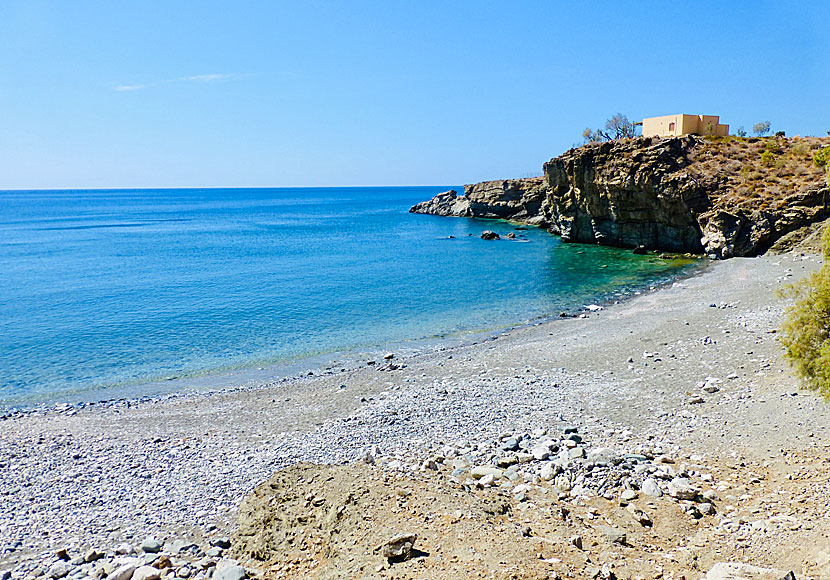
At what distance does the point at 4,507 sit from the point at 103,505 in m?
2.46

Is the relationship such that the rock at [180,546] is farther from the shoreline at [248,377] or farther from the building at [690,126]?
the building at [690,126]

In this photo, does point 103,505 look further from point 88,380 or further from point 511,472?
point 88,380

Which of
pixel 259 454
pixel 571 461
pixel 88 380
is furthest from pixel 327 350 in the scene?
pixel 571 461

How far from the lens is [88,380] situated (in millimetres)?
24219

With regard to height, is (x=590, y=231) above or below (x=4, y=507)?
above

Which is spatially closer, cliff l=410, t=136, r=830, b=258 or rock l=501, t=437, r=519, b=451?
rock l=501, t=437, r=519, b=451

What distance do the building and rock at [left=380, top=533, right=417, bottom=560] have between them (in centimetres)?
7173

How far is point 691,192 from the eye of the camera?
55.2 meters

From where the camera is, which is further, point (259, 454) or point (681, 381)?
point (681, 381)

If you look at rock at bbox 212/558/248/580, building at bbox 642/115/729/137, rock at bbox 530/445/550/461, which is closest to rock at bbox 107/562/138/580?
rock at bbox 212/558/248/580

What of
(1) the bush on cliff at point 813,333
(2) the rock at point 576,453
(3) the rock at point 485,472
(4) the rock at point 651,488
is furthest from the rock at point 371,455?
(1) the bush on cliff at point 813,333

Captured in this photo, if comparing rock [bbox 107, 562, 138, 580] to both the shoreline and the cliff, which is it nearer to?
the shoreline

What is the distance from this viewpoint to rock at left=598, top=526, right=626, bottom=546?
9828 millimetres

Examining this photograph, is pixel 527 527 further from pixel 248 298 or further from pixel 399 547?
pixel 248 298
